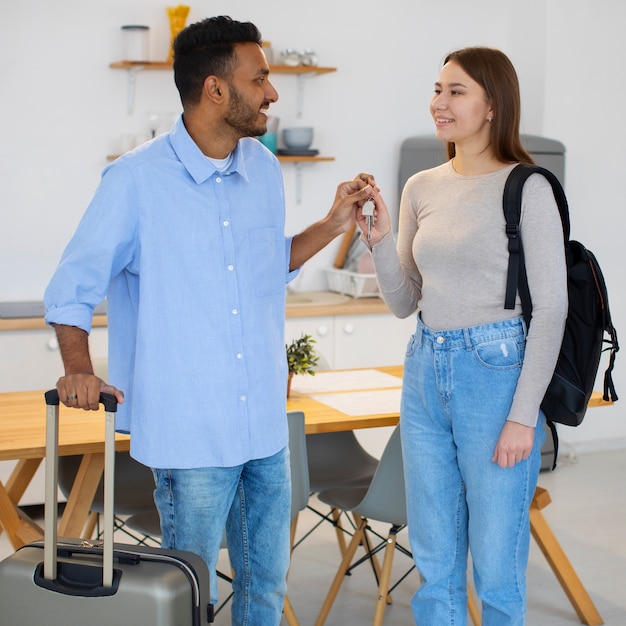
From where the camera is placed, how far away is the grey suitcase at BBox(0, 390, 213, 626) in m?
1.83

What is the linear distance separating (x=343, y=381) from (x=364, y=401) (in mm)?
347

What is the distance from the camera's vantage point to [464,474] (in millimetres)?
2330

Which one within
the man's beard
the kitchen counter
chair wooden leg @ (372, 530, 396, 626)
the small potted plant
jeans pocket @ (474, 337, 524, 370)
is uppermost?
the man's beard

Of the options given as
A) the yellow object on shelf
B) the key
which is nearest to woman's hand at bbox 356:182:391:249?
the key

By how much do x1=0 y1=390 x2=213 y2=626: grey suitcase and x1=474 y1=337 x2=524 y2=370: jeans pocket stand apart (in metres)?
0.77

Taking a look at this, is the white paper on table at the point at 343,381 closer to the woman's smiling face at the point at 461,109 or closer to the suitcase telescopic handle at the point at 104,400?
the woman's smiling face at the point at 461,109

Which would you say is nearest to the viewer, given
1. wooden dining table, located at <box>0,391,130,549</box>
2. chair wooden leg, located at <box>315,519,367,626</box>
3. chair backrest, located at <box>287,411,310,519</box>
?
wooden dining table, located at <box>0,391,130,549</box>

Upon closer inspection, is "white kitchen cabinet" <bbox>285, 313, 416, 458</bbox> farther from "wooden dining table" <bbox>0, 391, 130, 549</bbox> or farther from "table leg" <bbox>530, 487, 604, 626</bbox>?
"wooden dining table" <bbox>0, 391, 130, 549</bbox>

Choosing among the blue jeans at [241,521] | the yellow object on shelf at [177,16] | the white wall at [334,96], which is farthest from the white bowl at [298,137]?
the blue jeans at [241,521]

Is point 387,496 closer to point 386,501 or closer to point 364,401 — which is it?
point 386,501

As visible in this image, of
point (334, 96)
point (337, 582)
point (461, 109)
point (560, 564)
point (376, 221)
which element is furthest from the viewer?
point (334, 96)

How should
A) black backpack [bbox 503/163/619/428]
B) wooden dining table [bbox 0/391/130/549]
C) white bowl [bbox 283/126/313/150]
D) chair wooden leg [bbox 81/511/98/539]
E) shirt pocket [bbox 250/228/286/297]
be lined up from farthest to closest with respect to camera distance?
white bowl [bbox 283/126/313/150]
chair wooden leg [bbox 81/511/98/539]
wooden dining table [bbox 0/391/130/549]
black backpack [bbox 503/163/619/428]
shirt pocket [bbox 250/228/286/297]

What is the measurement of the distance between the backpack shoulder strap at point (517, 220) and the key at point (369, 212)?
0.32 metres

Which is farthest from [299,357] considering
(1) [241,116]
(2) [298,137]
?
(2) [298,137]
